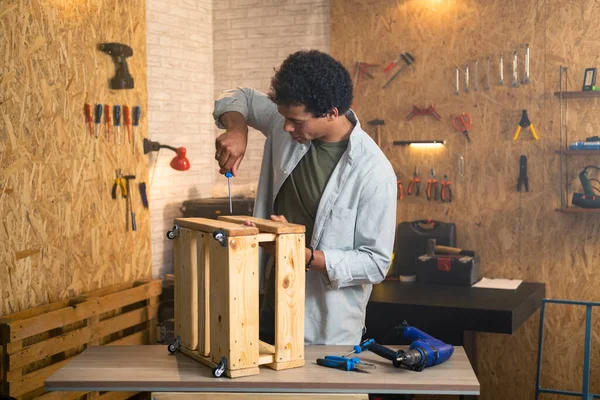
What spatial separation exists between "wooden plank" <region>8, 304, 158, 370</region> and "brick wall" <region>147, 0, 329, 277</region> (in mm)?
647

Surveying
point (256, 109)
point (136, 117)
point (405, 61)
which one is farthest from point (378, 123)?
point (256, 109)

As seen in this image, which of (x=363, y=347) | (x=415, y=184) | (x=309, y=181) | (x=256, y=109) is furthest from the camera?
(x=415, y=184)

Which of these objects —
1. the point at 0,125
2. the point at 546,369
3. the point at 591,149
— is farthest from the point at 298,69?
the point at 546,369

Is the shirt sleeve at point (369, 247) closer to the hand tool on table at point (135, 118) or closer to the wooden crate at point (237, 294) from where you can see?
the wooden crate at point (237, 294)

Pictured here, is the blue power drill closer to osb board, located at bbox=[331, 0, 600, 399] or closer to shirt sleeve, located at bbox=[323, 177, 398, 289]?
shirt sleeve, located at bbox=[323, 177, 398, 289]

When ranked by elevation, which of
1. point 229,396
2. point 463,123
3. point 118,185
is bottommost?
point 229,396

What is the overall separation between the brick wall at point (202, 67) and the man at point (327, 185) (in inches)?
102

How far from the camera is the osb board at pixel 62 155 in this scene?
3594mm

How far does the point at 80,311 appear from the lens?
387cm

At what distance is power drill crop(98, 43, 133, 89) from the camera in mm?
4270

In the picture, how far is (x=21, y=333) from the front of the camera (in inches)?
135

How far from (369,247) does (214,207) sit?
2762 mm

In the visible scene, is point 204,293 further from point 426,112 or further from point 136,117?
point 426,112

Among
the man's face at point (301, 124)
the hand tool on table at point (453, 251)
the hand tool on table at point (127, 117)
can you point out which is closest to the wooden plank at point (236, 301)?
the man's face at point (301, 124)
